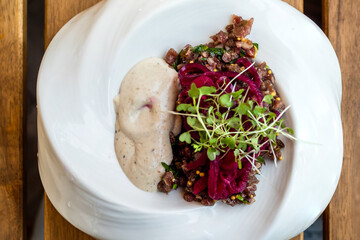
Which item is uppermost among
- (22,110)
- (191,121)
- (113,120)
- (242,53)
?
(242,53)

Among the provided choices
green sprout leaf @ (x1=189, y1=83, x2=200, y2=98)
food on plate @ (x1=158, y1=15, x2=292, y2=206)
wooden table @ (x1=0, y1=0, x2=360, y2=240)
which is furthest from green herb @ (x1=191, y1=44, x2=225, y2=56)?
wooden table @ (x1=0, y1=0, x2=360, y2=240)

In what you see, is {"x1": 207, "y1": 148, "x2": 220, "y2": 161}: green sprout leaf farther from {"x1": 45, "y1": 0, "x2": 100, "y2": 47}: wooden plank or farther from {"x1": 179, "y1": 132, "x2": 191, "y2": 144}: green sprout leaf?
{"x1": 45, "y1": 0, "x2": 100, "y2": 47}: wooden plank

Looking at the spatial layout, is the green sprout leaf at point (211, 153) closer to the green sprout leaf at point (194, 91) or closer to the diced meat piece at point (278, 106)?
the green sprout leaf at point (194, 91)

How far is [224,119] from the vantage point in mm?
1007

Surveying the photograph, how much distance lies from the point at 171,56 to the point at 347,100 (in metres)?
0.73

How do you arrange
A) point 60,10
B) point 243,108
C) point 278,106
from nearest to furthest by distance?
1. point 243,108
2. point 278,106
3. point 60,10

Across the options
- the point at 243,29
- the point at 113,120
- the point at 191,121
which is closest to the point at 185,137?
the point at 191,121

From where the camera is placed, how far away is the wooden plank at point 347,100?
1.44 m

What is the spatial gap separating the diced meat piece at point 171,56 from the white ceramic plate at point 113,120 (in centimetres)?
3

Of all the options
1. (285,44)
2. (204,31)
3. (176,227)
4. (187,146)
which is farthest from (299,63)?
(176,227)

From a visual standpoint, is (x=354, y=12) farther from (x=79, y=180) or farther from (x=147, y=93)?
(x=79, y=180)

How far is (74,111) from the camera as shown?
110cm

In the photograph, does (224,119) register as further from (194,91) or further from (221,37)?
(221,37)

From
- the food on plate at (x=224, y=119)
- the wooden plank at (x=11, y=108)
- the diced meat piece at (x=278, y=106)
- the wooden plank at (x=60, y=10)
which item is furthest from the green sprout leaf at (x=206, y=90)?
the wooden plank at (x=11, y=108)
